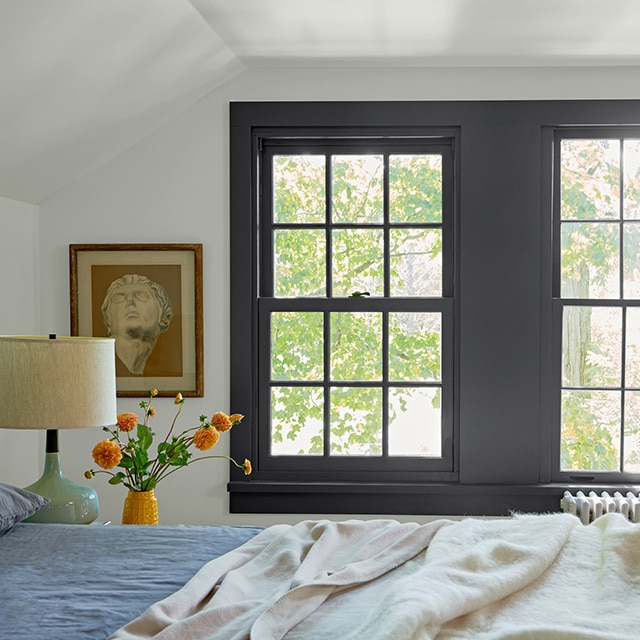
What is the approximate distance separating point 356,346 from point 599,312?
1.14 metres

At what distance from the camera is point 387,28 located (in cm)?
351

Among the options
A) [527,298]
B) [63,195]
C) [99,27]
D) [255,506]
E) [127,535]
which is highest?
[99,27]

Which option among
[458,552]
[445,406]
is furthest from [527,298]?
[458,552]

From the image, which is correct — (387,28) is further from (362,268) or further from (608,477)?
(608,477)

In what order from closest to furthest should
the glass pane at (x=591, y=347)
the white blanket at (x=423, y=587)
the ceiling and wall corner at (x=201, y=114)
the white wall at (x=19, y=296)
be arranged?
the white blanket at (x=423, y=587)
the ceiling and wall corner at (x=201, y=114)
the white wall at (x=19, y=296)
the glass pane at (x=591, y=347)

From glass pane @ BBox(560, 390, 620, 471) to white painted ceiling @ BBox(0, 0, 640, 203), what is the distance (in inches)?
59.7

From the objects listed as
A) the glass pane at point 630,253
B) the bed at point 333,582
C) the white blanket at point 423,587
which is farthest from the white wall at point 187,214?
the white blanket at point 423,587

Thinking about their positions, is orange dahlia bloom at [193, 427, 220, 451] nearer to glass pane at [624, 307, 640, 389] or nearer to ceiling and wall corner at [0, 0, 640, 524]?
ceiling and wall corner at [0, 0, 640, 524]

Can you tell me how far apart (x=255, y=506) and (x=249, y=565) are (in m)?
1.91

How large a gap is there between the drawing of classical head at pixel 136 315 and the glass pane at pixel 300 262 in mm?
552

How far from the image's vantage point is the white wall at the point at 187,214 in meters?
4.08

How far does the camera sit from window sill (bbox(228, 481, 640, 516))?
4.03 meters

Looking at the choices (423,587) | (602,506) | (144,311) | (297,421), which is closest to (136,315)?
(144,311)

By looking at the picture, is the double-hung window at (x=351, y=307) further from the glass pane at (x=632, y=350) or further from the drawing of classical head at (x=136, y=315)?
the glass pane at (x=632, y=350)
